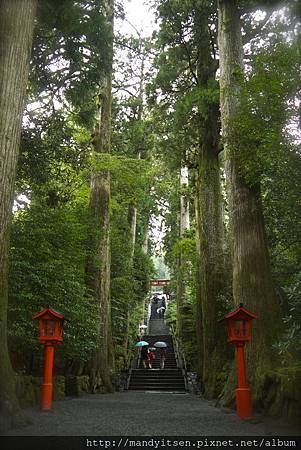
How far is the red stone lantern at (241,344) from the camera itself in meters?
5.33

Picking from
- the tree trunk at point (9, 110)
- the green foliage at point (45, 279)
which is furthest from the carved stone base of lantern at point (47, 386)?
the tree trunk at point (9, 110)

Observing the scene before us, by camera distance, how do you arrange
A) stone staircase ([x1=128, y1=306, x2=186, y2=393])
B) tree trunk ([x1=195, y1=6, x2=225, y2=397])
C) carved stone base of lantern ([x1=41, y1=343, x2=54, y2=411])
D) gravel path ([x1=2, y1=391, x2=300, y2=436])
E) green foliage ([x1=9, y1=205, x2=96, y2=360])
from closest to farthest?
gravel path ([x1=2, y1=391, x2=300, y2=436])
carved stone base of lantern ([x1=41, y1=343, x2=54, y2=411])
green foliage ([x1=9, y1=205, x2=96, y2=360])
tree trunk ([x1=195, y1=6, x2=225, y2=397])
stone staircase ([x1=128, y1=306, x2=186, y2=393])

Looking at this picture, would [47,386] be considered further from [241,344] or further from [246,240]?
[246,240]

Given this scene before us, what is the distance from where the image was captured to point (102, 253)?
11016mm

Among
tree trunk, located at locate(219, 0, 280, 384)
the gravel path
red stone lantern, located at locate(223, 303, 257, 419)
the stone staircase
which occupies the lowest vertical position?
the stone staircase

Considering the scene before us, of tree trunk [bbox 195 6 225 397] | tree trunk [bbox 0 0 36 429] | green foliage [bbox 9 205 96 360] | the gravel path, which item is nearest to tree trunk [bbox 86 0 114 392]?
green foliage [bbox 9 205 96 360]

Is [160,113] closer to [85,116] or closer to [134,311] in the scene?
[85,116]

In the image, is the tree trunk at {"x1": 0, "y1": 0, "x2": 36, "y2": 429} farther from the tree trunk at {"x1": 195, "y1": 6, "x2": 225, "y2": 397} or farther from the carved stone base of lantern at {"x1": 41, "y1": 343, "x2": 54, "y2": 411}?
the tree trunk at {"x1": 195, "y1": 6, "x2": 225, "y2": 397}

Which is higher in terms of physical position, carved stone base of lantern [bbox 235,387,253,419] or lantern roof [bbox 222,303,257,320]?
lantern roof [bbox 222,303,257,320]

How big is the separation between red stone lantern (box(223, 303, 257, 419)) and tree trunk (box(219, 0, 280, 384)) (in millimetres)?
588

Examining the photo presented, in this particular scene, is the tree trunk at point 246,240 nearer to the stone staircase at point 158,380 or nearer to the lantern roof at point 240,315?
the lantern roof at point 240,315

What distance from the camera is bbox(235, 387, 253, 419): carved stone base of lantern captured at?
5.29 m

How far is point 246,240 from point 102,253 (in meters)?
5.10

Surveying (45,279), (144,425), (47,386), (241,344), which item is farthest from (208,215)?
(144,425)
